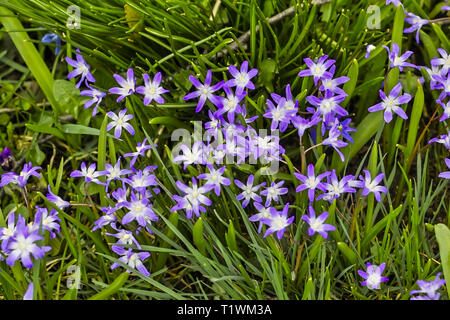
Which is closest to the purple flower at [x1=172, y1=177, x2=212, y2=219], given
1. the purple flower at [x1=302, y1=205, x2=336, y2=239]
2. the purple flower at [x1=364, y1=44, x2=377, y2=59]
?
the purple flower at [x1=302, y1=205, x2=336, y2=239]

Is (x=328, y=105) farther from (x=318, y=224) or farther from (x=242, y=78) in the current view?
(x=318, y=224)

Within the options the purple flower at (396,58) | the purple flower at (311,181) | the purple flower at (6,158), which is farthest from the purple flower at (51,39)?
the purple flower at (396,58)

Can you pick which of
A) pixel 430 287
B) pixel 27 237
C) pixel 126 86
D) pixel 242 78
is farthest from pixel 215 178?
pixel 430 287

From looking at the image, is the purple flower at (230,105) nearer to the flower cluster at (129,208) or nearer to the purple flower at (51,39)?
the flower cluster at (129,208)

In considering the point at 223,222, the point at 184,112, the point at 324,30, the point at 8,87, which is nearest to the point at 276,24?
the point at 324,30

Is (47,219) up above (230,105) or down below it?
below

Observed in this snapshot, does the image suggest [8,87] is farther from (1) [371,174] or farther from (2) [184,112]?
(1) [371,174]
